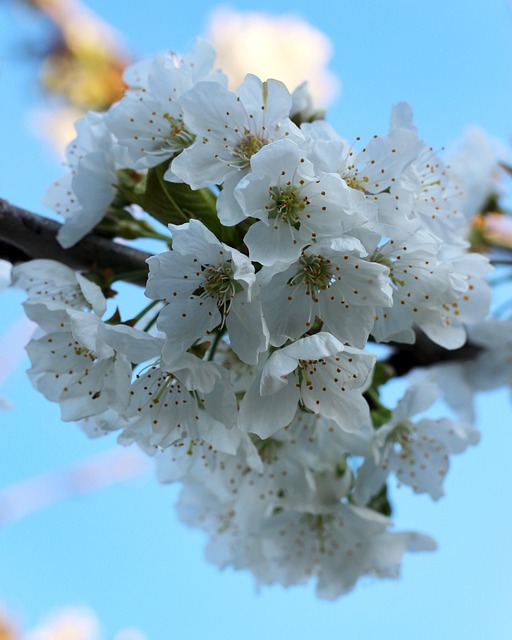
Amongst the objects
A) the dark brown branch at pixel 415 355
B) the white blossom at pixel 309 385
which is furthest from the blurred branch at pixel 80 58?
the white blossom at pixel 309 385

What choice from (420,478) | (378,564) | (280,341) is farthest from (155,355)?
(378,564)

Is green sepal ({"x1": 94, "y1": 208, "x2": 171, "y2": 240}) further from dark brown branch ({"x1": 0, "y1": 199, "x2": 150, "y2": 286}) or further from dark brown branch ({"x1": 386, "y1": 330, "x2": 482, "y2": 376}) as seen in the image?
dark brown branch ({"x1": 386, "y1": 330, "x2": 482, "y2": 376})

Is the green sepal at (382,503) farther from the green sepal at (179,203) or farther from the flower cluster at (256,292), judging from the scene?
the green sepal at (179,203)

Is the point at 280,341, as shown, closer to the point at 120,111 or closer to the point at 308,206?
the point at 308,206

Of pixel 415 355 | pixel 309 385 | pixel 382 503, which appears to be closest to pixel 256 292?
pixel 309 385

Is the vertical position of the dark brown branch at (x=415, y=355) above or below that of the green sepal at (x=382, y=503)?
above

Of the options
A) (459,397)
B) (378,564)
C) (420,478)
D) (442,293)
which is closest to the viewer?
(442,293)

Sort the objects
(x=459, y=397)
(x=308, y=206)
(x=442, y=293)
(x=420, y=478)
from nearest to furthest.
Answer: (x=308, y=206) → (x=442, y=293) → (x=420, y=478) → (x=459, y=397)
